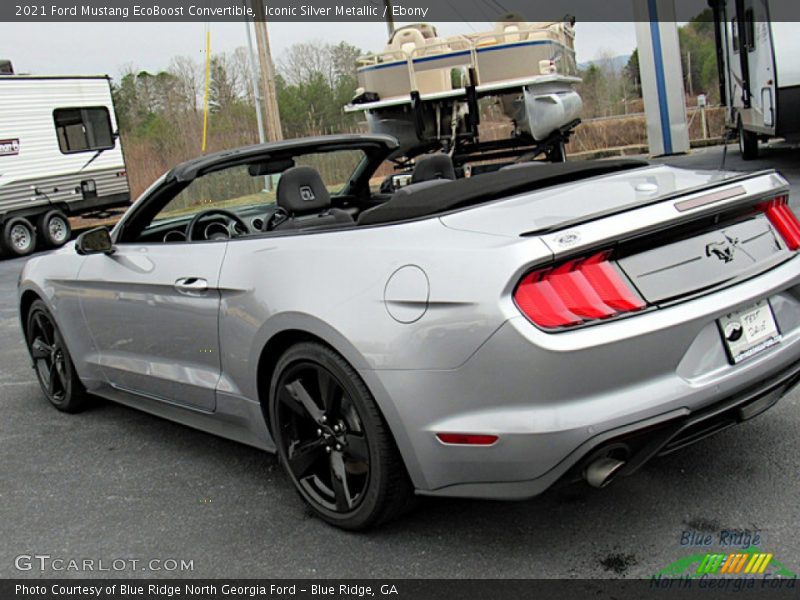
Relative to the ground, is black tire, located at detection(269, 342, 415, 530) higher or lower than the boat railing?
lower

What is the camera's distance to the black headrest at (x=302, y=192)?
4.50m

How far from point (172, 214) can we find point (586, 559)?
9.04 ft

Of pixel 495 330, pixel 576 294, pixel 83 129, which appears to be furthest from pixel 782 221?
pixel 83 129

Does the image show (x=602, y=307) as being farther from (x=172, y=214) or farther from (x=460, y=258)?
(x=172, y=214)

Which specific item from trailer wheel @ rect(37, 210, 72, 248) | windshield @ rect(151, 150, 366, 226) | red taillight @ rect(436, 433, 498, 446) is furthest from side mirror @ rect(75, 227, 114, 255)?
trailer wheel @ rect(37, 210, 72, 248)

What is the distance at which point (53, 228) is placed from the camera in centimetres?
1758

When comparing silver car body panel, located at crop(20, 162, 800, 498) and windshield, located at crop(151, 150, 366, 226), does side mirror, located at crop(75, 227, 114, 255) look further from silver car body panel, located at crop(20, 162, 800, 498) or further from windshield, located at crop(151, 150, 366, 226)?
silver car body panel, located at crop(20, 162, 800, 498)

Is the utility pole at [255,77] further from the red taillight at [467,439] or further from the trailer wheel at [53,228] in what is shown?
the red taillight at [467,439]

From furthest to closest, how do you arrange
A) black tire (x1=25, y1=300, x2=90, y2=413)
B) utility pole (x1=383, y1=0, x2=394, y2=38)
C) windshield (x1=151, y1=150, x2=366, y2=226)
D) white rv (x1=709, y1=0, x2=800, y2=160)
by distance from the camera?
utility pole (x1=383, y1=0, x2=394, y2=38)
white rv (x1=709, y1=0, x2=800, y2=160)
black tire (x1=25, y1=300, x2=90, y2=413)
windshield (x1=151, y1=150, x2=366, y2=226)

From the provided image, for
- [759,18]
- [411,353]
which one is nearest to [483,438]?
[411,353]

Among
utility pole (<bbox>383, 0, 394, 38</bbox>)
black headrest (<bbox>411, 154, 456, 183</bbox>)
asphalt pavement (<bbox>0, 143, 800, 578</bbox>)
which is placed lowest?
asphalt pavement (<bbox>0, 143, 800, 578</bbox>)

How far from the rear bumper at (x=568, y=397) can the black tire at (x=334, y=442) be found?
0.12 m

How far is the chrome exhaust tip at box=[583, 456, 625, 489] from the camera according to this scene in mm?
2752

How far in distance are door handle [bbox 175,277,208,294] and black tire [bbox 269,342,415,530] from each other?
1.86 ft
